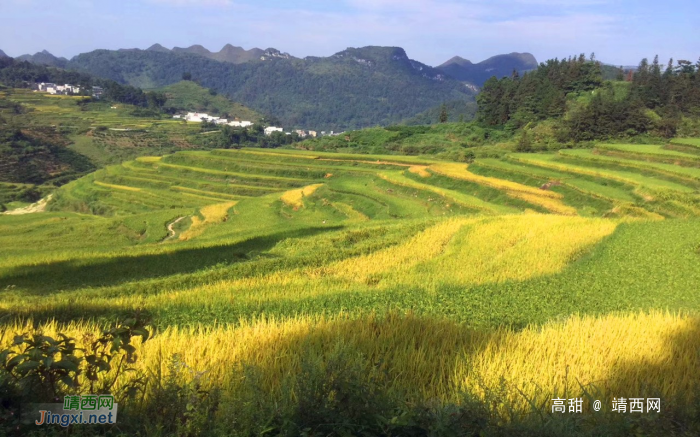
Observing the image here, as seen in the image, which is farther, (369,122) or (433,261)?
(369,122)

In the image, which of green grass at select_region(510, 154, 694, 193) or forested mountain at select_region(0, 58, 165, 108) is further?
forested mountain at select_region(0, 58, 165, 108)

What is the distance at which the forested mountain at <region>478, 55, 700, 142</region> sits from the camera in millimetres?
39438

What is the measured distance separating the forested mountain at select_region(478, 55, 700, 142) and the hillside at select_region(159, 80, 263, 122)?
77.0 m

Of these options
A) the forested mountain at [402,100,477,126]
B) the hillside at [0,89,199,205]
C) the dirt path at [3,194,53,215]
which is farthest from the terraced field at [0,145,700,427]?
the forested mountain at [402,100,477,126]

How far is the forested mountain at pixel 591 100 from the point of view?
3944 cm

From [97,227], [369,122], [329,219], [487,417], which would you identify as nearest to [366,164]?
[329,219]

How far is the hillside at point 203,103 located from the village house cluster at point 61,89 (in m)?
14.5

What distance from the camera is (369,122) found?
199750mm

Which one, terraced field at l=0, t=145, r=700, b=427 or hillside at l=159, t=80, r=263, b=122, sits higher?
hillside at l=159, t=80, r=263, b=122

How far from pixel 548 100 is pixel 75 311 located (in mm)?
52280

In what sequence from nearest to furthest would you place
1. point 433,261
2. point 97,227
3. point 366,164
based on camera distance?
point 433,261 < point 97,227 < point 366,164

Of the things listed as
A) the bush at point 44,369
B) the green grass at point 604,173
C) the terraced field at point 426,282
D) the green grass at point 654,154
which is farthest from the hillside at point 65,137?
the bush at point 44,369

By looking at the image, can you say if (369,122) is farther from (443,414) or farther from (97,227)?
(443,414)

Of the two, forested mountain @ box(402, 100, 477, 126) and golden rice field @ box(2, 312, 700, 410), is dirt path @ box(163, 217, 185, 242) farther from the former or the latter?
forested mountain @ box(402, 100, 477, 126)
